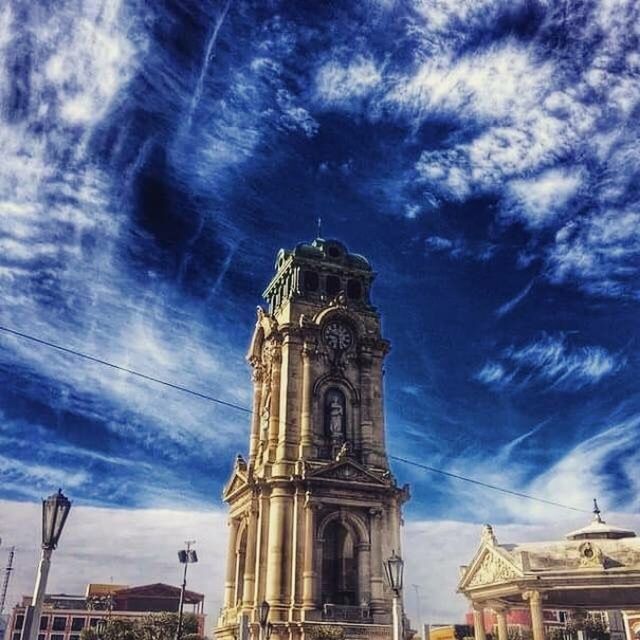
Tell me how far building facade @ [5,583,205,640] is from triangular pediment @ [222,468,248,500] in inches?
2878

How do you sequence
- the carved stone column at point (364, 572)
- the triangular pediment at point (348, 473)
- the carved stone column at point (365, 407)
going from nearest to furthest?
the carved stone column at point (364, 572) → the triangular pediment at point (348, 473) → the carved stone column at point (365, 407)

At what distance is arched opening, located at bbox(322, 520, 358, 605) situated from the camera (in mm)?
47094

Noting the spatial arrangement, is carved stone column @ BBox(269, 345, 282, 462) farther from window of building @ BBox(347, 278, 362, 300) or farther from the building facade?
the building facade

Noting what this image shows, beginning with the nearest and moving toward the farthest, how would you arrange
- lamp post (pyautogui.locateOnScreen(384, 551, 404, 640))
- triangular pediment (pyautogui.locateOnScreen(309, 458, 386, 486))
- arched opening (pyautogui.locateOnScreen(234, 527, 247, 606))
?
lamp post (pyautogui.locateOnScreen(384, 551, 404, 640)) < triangular pediment (pyautogui.locateOnScreen(309, 458, 386, 486)) < arched opening (pyautogui.locateOnScreen(234, 527, 247, 606))

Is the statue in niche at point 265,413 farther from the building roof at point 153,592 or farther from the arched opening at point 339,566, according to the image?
the building roof at point 153,592

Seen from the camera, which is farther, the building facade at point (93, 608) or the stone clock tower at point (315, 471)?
the building facade at point (93, 608)

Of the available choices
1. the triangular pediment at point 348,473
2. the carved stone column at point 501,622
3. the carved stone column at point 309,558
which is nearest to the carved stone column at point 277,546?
the carved stone column at point 309,558

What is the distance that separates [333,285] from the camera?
59.2 metres

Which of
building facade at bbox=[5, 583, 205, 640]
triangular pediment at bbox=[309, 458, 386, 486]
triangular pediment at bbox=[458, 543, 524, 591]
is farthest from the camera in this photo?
building facade at bbox=[5, 583, 205, 640]

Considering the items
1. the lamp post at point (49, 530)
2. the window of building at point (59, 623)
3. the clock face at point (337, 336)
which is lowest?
the lamp post at point (49, 530)

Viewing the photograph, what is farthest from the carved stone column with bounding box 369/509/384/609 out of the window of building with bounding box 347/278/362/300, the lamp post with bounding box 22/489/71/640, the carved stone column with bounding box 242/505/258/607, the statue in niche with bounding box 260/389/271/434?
the lamp post with bounding box 22/489/71/640

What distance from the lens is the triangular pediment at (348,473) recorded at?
159 feet

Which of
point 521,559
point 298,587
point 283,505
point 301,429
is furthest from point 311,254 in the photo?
point 521,559

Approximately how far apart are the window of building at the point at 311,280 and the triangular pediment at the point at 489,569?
2980 centimetres
